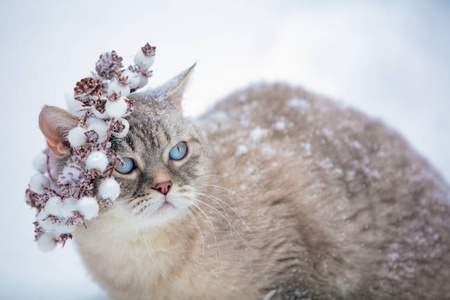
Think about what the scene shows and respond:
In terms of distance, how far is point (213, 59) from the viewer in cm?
291

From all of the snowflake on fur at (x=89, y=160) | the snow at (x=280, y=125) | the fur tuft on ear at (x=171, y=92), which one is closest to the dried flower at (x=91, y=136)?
the snowflake on fur at (x=89, y=160)

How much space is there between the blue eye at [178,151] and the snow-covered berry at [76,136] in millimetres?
310

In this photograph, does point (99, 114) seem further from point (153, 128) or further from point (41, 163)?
point (41, 163)

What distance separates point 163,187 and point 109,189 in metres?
0.17

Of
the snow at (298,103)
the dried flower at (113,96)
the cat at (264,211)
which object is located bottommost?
the cat at (264,211)

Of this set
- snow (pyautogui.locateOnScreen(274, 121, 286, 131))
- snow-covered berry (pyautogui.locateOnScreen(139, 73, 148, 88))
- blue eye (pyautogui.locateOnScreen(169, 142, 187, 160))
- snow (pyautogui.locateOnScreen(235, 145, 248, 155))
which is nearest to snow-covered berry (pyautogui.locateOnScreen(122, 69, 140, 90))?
snow-covered berry (pyautogui.locateOnScreen(139, 73, 148, 88))

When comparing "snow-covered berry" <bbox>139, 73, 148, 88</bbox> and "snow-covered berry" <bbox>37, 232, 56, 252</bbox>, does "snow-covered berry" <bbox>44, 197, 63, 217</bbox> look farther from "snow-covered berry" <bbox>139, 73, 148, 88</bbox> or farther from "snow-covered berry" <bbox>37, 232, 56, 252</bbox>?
"snow-covered berry" <bbox>139, 73, 148, 88</bbox>

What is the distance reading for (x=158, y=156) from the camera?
123 cm

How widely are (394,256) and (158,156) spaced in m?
1.06

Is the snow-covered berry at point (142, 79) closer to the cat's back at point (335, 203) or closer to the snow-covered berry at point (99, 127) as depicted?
the snow-covered berry at point (99, 127)

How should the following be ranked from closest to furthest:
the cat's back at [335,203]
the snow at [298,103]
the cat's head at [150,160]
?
1. the cat's head at [150,160]
2. the cat's back at [335,203]
3. the snow at [298,103]

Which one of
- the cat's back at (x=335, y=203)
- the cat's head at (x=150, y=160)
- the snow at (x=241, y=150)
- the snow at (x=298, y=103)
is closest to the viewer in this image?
the cat's head at (x=150, y=160)

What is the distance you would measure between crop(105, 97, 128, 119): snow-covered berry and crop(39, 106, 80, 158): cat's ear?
4.5 inches

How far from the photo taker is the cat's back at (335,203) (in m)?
1.49
